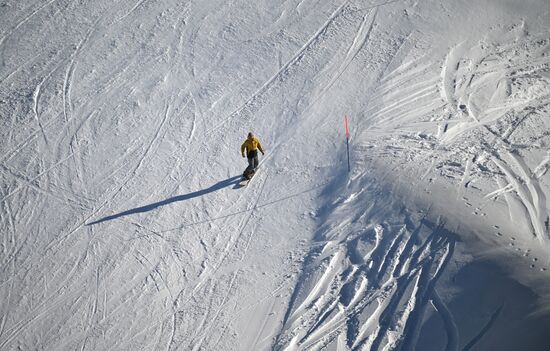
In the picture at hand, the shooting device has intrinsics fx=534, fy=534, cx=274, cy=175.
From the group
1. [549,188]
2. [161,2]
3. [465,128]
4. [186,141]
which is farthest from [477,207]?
[161,2]

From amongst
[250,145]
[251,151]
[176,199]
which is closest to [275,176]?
[251,151]

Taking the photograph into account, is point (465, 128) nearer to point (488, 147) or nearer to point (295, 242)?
point (488, 147)

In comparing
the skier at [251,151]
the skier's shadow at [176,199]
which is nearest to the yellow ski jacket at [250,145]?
the skier at [251,151]

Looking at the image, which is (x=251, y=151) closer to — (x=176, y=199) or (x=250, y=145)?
(x=250, y=145)

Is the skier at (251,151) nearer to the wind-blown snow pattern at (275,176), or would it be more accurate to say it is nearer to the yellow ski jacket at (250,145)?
the yellow ski jacket at (250,145)

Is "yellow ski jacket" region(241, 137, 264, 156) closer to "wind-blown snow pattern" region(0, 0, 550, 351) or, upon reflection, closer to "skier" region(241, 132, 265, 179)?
"skier" region(241, 132, 265, 179)

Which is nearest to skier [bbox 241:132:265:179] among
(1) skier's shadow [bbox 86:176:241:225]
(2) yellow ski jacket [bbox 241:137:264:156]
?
(2) yellow ski jacket [bbox 241:137:264:156]
